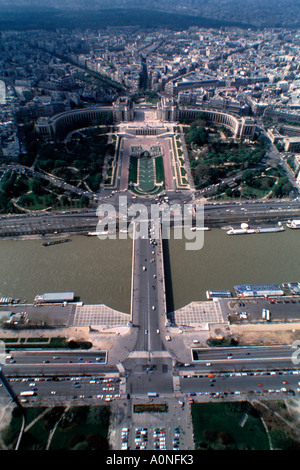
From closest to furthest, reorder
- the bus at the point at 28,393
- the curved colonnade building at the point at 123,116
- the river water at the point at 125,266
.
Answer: the bus at the point at 28,393, the river water at the point at 125,266, the curved colonnade building at the point at 123,116

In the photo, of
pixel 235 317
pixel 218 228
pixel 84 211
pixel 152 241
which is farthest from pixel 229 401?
pixel 84 211

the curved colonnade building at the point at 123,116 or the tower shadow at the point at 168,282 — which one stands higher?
the curved colonnade building at the point at 123,116

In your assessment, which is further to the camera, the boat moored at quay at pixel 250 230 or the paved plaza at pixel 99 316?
the boat moored at quay at pixel 250 230

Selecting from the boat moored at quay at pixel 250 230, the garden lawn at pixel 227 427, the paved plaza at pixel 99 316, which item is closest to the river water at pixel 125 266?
the boat moored at quay at pixel 250 230

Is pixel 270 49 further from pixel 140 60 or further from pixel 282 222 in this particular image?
pixel 282 222

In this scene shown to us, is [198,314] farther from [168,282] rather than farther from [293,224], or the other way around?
[293,224]

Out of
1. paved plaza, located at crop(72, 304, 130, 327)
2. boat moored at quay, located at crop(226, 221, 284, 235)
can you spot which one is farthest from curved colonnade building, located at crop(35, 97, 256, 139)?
paved plaza, located at crop(72, 304, 130, 327)

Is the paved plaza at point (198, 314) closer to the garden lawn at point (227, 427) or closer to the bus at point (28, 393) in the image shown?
the garden lawn at point (227, 427)

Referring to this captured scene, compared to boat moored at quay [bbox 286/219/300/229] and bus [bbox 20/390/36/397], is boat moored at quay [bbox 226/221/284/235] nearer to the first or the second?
boat moored at quay [bbox 286/219/300/229]
